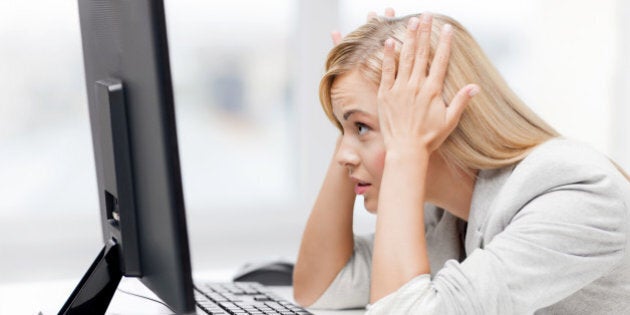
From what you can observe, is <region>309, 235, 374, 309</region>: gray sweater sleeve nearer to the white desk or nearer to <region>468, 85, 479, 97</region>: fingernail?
the white desk

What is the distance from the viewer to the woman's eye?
4.45 ft

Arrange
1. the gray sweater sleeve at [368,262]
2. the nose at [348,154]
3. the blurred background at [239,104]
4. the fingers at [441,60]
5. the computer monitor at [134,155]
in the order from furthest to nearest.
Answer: the blurred background at [239,104] < the gray sweater sleeve at [368,262] < the nose at [348,154] < the fingers at [441,60] < the computer monitor at [134,155]

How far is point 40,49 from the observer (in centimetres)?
264

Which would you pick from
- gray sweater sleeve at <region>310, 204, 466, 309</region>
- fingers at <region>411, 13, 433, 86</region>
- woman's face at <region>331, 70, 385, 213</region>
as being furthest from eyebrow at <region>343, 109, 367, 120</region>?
gray sweater sleeve at <region>310, 204, 466, 309</region>

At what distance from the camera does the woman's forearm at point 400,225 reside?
1221 mm

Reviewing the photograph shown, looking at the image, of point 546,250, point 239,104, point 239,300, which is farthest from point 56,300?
point 239,104

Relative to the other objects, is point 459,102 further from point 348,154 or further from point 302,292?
point 302,292

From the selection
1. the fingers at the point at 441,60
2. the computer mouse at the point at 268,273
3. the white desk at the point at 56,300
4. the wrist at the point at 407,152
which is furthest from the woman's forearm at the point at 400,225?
the computer mouse at the point at 268,273

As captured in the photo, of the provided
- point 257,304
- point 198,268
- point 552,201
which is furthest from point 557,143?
point 198,268

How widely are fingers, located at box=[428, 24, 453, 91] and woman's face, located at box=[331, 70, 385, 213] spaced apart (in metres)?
0.10

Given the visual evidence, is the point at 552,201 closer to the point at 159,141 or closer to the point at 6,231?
the point at 159,141

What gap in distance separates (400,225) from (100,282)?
15.4 inches

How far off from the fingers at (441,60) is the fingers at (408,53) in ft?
0.10

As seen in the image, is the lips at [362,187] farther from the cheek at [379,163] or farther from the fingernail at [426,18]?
the fingernail at [426,18]
